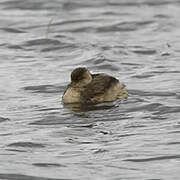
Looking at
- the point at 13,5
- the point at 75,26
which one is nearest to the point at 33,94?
the point at 75,26

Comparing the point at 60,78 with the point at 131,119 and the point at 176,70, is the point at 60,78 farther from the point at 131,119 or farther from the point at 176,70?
the point at 131,119

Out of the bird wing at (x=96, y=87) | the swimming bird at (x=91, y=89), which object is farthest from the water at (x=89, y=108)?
the bird wing at (x=96, y=87)

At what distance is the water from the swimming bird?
8.0 inches

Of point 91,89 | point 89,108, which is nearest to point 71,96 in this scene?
point 89,108

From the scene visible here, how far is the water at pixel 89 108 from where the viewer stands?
37.6ft

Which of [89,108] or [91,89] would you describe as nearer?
[89,108]

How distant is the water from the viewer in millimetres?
11469

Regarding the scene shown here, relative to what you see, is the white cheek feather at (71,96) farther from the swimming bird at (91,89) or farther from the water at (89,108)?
the water at (89,108)

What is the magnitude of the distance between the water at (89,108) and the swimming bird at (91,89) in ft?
0.67

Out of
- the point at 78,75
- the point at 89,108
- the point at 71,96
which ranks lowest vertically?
the point at 89,108

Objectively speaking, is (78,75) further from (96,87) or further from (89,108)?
(89,108)

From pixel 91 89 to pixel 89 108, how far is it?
23.6 inches

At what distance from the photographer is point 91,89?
15492mm

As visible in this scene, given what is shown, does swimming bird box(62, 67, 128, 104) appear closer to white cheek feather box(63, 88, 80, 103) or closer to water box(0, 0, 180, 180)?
white cheek feather box(63, 88, 80, 103)
